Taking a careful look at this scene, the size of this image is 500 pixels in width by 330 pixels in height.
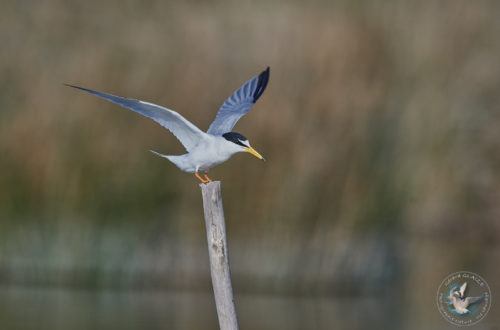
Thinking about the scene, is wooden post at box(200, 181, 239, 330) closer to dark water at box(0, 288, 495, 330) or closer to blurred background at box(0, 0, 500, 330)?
dark water at box(0, 288, 495, 330)

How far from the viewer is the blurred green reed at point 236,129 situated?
10.0 metres

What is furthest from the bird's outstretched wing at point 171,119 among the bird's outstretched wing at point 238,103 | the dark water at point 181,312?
the dark water at point 181,312

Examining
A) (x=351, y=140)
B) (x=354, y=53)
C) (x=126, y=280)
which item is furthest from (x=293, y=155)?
(x=126, y=280)

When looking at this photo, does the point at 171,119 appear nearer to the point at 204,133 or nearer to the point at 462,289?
the point at 204,133

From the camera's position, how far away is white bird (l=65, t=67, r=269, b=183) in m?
6.92

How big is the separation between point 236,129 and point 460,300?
8.47 feet

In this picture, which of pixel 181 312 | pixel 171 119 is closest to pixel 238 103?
pixel 171 119

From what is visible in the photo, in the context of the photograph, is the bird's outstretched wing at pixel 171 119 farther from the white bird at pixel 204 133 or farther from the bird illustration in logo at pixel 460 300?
the bird illustration in logo at pixel 460 300

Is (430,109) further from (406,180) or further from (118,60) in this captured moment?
(118,60)

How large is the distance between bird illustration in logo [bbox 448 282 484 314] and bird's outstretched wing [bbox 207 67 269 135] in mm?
3308

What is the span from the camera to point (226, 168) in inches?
396

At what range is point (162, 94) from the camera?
10.4m

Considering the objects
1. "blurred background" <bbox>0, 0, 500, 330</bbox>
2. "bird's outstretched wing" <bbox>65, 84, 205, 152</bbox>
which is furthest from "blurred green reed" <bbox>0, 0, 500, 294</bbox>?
"bird's outstretched wing" <bbox>65, 84, 205, 152</bbox>

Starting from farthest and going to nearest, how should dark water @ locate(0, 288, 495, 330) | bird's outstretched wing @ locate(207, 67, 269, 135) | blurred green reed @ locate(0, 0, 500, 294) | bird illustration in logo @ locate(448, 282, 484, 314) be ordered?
blurred green reed @ locate(0, 0, 500, 294) → bird illustration in logo @ locate(448, 282, 484, 314) → dark water @ locate(0, 288, 495, 330) → bird's outstretched wing @ locate(207, 67, 269, 135)
